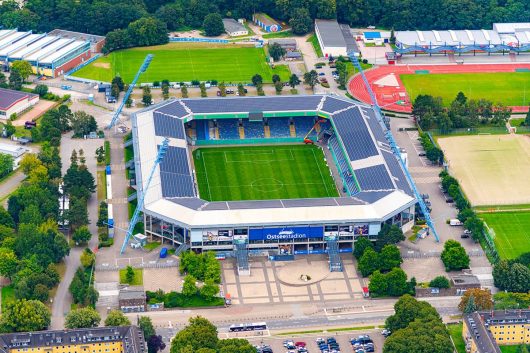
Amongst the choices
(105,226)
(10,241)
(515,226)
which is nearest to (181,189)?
(105,226)

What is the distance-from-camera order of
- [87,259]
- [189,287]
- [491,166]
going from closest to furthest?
[189,287], [87,259], [491,166]

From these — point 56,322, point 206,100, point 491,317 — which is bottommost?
point 491,317

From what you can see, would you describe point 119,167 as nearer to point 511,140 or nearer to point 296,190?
point 296,190

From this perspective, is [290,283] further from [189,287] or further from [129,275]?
[129,275]

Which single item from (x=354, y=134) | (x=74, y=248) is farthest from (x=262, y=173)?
(x=74, y=248)

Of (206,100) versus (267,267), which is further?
(206,100)

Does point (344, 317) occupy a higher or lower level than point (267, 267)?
lower

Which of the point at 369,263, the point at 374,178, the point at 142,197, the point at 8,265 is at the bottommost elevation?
the point at 369,263
